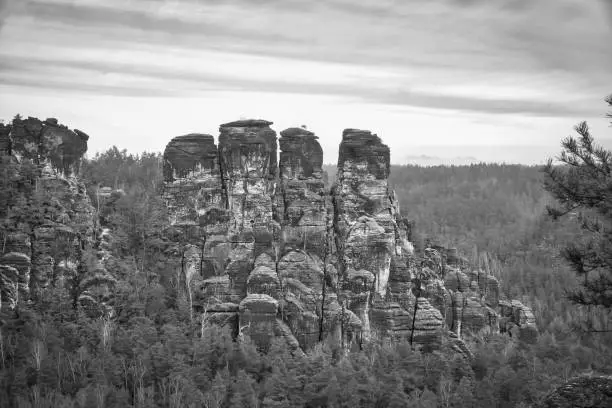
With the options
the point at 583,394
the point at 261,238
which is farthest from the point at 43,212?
the point at 583,394

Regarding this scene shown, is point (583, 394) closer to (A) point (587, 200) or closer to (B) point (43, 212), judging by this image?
(A) point (587, 200)

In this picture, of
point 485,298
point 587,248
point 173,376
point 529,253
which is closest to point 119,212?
point 173,376

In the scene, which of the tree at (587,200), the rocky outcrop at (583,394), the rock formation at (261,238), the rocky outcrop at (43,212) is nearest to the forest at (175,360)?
the rocky outcrop at (43,212)

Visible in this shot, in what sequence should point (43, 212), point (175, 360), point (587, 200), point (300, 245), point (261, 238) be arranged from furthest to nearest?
point (300, 245) → point (261, 238) → point (43, 212) → point (175, 360) → point (587, 200)

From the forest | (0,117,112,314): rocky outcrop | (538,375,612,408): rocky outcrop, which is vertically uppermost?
(0,117,112,314): rocky outcrop

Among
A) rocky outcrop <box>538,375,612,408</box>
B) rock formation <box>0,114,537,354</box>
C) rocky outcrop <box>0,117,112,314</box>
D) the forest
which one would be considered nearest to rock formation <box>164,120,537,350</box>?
rock formation <box>0,114,537,354</box>

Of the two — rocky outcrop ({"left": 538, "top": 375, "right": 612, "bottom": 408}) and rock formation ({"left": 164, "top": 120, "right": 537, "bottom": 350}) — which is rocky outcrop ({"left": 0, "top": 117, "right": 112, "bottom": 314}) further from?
rocky outcrop ({"left": 538, "top": 375, "right": 612, "bottom": 408})

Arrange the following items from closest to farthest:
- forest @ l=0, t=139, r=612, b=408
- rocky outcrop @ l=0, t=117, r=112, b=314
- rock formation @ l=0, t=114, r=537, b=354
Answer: forest @ l=0, t=139, r=612, b=408 < rocky outcrop @ l=0, t=117, r=112, b=314 < rock formation @ l=0, t=114, r=537, b=354

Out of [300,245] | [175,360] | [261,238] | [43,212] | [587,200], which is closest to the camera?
[587,200]
